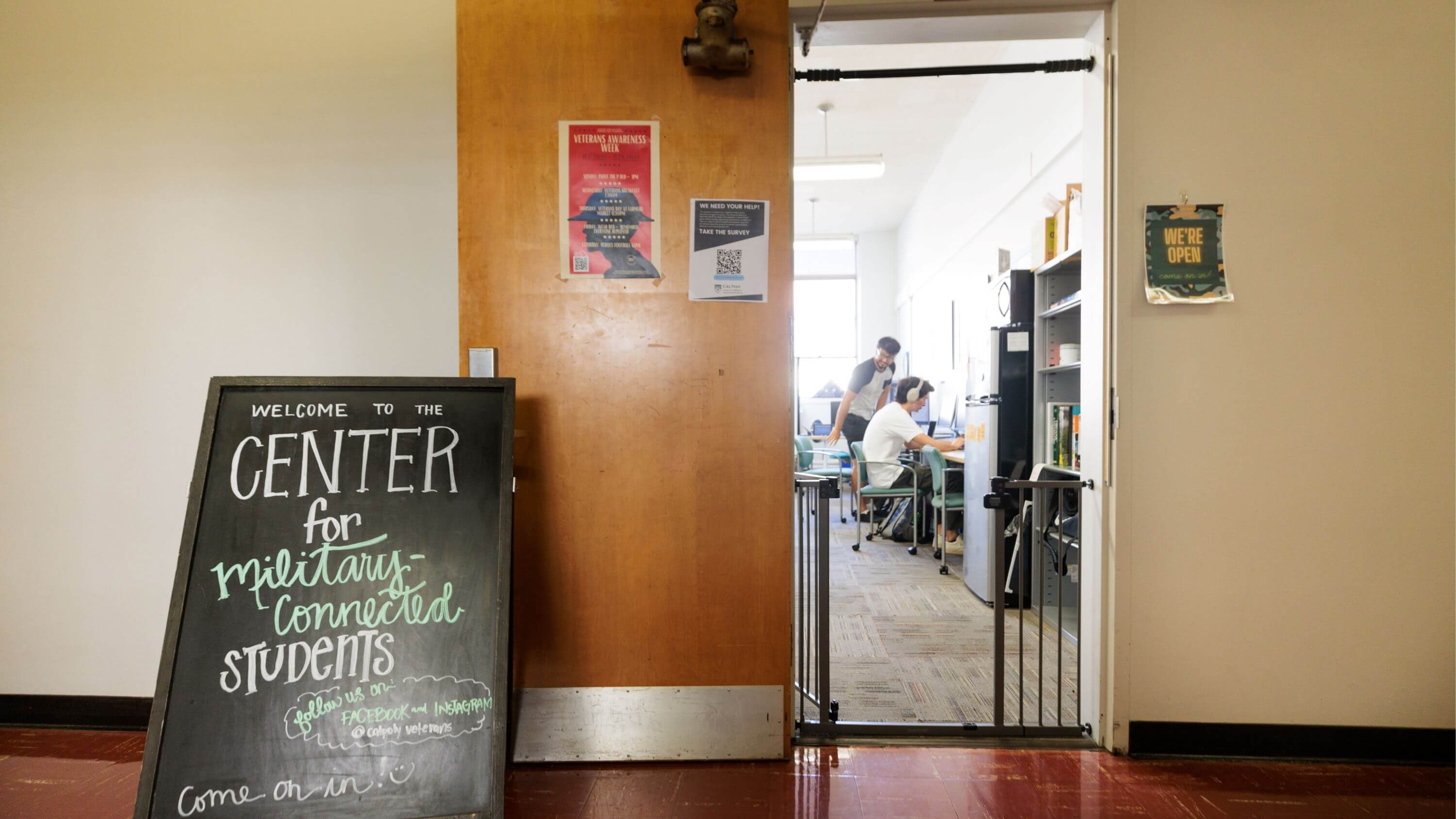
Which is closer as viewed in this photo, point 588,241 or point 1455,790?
point 1455,790

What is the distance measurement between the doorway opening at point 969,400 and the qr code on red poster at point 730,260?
27 centimetres

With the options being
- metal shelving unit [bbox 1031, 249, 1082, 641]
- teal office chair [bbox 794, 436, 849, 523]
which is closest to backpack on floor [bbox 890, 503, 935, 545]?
teal office chair [bbox 794, 436, 849, 523]

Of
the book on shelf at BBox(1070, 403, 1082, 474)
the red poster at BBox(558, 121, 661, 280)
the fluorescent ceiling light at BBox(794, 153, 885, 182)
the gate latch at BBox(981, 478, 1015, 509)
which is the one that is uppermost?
the fluorescent ceiling light at BBox(794, 153, 885, 182)

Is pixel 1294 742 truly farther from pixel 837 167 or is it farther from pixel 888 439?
pixel 837 167

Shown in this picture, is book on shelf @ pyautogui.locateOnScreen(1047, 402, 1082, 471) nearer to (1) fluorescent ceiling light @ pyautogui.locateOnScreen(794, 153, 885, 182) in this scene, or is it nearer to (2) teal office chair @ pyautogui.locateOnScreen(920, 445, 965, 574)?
(2) teal office chair @ pyautogui.locateOnScreen(920, 445, 965, 574)

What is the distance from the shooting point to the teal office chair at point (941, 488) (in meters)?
4.24

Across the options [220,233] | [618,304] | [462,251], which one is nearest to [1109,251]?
[618,304]

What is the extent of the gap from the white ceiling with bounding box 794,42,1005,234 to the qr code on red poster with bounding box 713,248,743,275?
2.41m

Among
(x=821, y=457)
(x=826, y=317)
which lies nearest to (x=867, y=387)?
(x=821, y=457)

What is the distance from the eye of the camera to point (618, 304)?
196 centimetres

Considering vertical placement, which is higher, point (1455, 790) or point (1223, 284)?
point (1223, 284)

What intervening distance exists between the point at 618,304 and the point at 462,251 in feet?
1.64

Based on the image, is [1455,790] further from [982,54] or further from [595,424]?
[982,54]

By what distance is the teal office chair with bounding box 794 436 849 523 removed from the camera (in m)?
5.60
